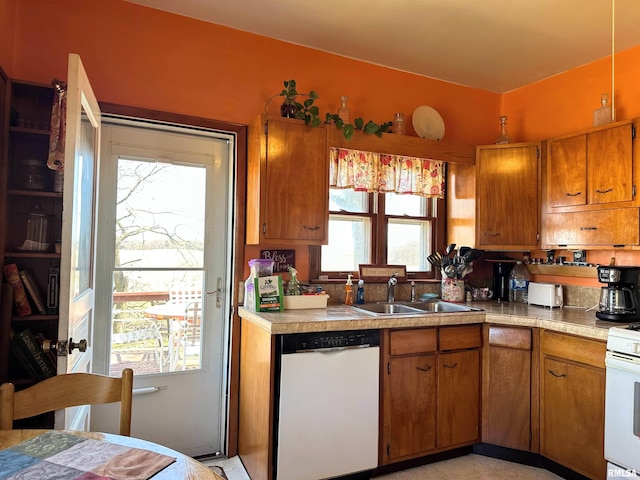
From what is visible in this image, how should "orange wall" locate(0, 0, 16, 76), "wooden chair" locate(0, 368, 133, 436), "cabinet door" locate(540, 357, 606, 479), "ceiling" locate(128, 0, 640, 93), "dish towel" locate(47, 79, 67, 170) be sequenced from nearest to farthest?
"wooden chair" locate(0, 368, 133, 436) → "dish towel" locate(47, 79, 67, 170) → "orange wall" locate(0, 0, 16, 76) → "cabinet door" locate(540, 357, 606, 479) → "ceiling" locate(128, 0, 640, 93)

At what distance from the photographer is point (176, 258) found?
8.51ft

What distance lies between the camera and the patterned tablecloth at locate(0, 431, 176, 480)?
36.7 inches

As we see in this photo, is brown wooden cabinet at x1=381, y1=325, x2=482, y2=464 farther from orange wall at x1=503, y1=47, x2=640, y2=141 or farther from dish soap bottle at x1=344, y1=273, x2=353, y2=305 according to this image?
orange wall at x1=503, y1=47, x2=640, y2=141

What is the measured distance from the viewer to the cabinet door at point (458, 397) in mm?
2580

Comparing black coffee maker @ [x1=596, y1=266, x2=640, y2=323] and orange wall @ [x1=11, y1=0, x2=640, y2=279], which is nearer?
orange wall @ [x1=11, y1=0, x2=640, y2=279]

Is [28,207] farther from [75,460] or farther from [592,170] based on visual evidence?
[592,170]

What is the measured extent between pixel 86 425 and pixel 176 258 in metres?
1.01

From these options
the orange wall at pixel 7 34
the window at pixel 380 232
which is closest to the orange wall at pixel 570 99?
the window at pixel 380 232

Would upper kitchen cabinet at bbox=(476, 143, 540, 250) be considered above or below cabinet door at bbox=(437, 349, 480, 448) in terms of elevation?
above

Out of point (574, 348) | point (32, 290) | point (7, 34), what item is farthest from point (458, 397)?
point (7, 34)

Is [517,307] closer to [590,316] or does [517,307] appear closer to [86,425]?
[590,316]

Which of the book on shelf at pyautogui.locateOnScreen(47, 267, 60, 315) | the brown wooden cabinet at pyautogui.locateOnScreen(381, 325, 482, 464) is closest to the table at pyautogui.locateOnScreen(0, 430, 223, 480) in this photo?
the book on shelf at pyautogui.locateOnScreen(47, 267, 60, 315)

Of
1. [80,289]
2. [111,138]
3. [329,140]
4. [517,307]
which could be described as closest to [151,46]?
[111,138]

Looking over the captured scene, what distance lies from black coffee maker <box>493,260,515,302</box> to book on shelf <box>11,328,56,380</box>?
3.06 m
